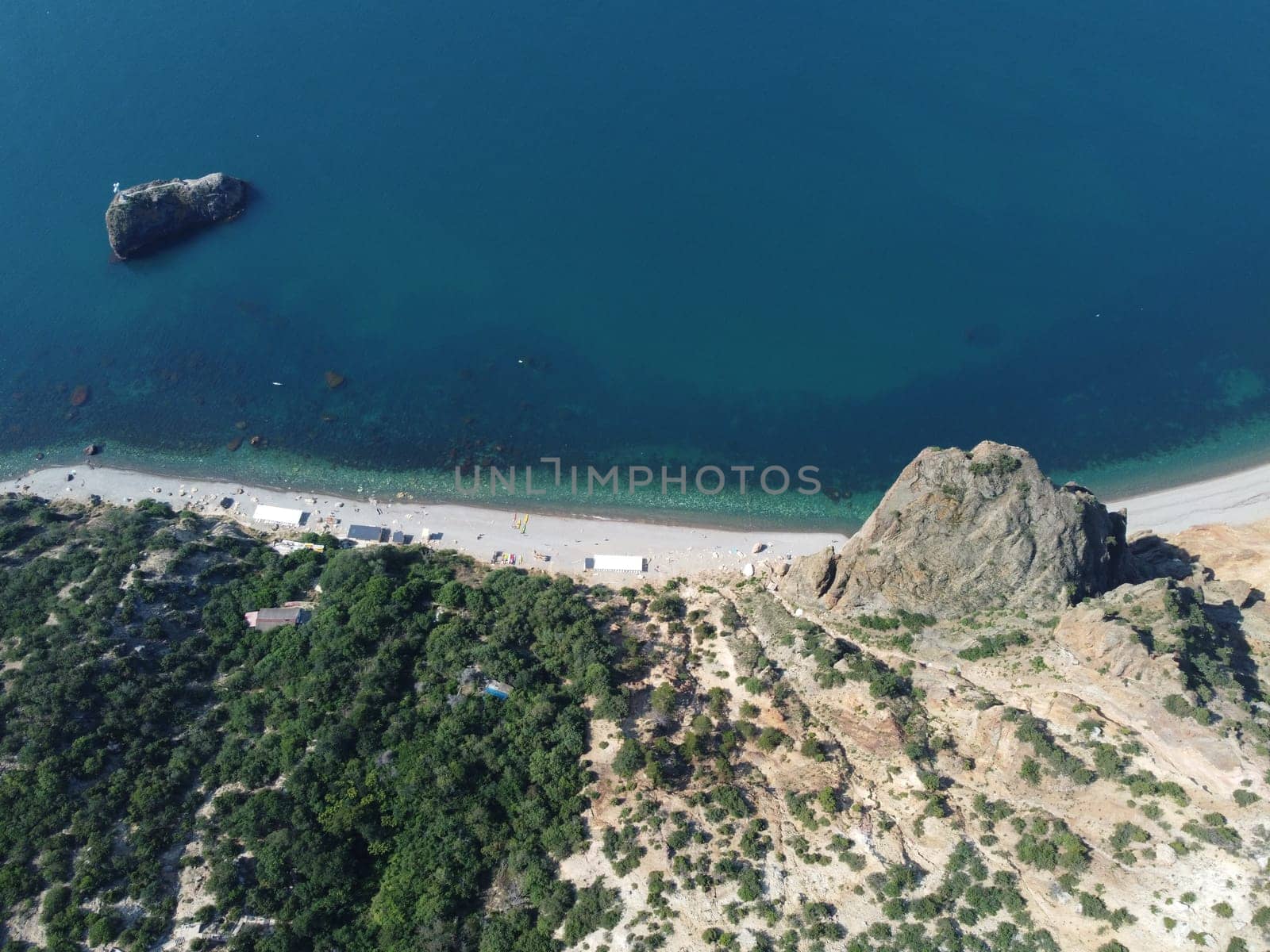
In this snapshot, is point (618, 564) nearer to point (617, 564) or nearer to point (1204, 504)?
point (617, 564)

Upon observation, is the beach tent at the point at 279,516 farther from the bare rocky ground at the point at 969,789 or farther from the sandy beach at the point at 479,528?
the bare rocky ground at the point at 969,789

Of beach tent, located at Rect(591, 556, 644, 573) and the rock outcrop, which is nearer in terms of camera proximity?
beach tent, located at Rect(591, 556, 644, 573)

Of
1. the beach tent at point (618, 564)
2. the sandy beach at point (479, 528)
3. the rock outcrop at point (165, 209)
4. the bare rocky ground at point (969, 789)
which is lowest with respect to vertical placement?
the bare rocky ground at point (969, 789)

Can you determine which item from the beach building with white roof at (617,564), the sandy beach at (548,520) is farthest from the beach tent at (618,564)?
the sandy beach at (548,520)

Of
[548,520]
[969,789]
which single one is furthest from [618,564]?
[969,789]

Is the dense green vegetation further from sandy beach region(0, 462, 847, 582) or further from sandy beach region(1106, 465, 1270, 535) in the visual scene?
sandy beach region(1106, 465, 1270, 535)

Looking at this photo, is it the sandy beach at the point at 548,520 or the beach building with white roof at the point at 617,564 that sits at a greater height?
the sandy beach at the point at 548,520

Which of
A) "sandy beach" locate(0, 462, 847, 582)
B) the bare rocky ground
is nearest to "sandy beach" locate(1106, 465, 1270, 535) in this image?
the bare rocky ground
